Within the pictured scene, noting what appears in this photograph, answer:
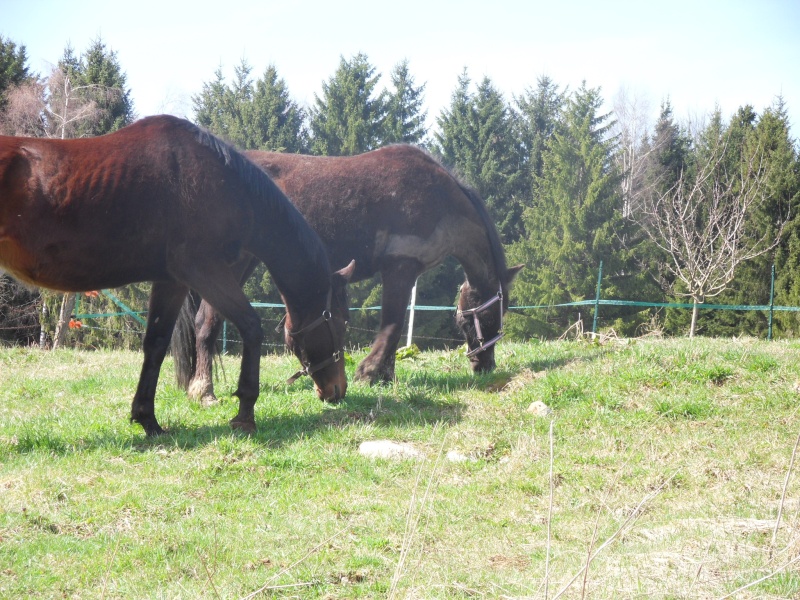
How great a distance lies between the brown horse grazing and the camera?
16.7ft

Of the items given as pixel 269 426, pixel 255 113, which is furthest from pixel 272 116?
pixel 269 426

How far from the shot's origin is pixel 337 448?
18.0ft

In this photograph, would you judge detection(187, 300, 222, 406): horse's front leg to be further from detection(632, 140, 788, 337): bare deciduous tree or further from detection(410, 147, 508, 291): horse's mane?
detection(632, 140, 788, 337): bare deciduous tree

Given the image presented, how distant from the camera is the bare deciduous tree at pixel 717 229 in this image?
20812 millimetres

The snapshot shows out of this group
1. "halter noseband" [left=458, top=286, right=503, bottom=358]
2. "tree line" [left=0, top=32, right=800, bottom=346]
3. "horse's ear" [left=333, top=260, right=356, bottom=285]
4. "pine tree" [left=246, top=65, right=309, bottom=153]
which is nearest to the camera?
"horse's ear" [left=333, top=260, right=356, bottom=285]

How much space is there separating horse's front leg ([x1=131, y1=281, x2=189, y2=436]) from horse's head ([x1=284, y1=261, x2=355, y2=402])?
3.13 ft

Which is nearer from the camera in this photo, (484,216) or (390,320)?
(390,320)

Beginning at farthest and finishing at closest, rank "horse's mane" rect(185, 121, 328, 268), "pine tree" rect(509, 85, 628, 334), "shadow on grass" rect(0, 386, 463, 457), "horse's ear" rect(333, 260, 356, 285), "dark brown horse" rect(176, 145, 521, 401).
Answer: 1. "pine tree" rect(509, 85, 628, 334)
2. "dark brown horse" rect(176, 145, 521, 401)
3. "horse's ear" rect(333, 260, 356, 285)
4. "horse's mane" rect(185, 121, 328, 268)
5. "shadow on grass" rect(0, 386, 463, 457)

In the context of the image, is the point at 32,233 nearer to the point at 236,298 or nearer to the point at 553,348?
the point at 236,298

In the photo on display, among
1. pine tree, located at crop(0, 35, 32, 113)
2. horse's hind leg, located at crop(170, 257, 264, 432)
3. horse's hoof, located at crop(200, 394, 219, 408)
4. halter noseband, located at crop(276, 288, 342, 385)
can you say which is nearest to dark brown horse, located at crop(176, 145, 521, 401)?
halter noseband, located at crop(276, 288, 342, 385)

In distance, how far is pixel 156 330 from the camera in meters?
6.02

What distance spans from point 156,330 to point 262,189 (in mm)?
1376

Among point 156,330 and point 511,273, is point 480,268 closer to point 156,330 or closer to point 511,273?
point 511,273

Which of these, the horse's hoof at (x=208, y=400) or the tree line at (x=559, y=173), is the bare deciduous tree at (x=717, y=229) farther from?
the horse's hoof at (x=208, y=400)
